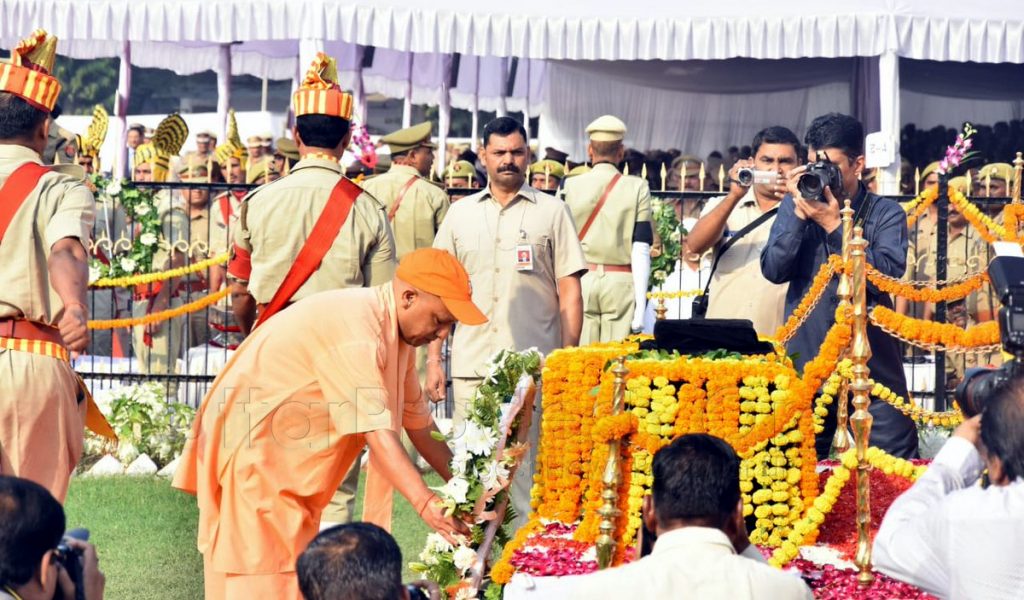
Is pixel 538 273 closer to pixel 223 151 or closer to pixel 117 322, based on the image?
pixel 117 322

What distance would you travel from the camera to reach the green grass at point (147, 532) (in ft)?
26.0

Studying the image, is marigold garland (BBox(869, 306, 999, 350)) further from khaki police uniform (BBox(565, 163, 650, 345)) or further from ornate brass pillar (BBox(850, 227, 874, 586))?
khaki police uniform (BBox(565, 163, 650, 345))

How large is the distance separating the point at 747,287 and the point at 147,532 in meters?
3.62

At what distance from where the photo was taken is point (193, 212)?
13.8m

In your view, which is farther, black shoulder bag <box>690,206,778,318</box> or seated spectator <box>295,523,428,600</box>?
black shoulder bag <box>690,206,778,318</box>

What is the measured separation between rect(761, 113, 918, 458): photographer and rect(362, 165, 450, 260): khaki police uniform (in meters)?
3.44

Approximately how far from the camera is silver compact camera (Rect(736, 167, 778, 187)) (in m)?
8.09

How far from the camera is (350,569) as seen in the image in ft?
12.5

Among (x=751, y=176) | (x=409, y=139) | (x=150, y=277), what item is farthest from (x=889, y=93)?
(x=751, y=176)

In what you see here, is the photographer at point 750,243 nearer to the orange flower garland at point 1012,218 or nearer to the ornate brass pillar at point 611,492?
the orange flower garland at point 1012,218

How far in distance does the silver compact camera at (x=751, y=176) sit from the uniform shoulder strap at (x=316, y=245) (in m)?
1.97

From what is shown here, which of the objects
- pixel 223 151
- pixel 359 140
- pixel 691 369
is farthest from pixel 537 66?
pixel 691 369

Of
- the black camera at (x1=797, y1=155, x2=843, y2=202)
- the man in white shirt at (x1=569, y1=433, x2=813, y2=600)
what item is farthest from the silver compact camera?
the man in white shirt at (x1=569, y1=433, x2=813, y2=600)

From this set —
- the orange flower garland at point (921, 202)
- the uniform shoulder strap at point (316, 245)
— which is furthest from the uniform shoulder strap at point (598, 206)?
the uniform shoulder strap at point (316, 245)
